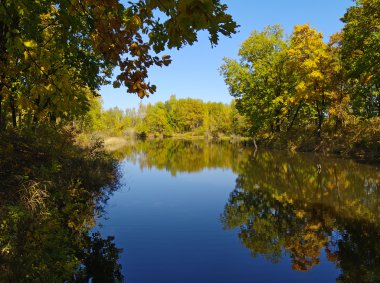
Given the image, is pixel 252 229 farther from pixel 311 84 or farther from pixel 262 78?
pixel 262 78

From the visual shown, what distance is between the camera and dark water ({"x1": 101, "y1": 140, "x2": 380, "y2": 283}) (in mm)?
7590

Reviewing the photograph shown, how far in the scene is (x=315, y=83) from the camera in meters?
33.6

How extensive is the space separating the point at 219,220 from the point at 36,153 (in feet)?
22.5

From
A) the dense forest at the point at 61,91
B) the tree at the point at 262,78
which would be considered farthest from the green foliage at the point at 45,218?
the tree at the point at 262,78

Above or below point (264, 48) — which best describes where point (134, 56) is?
below

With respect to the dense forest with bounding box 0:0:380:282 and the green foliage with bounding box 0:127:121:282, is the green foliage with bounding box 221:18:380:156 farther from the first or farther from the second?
the green foliage with bounding box 0:127:121:282

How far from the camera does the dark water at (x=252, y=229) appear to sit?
299 inches

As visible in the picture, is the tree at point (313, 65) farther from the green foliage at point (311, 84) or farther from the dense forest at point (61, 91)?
the dense forest at point (61, 91)

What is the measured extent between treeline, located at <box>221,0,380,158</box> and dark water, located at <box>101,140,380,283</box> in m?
10.7

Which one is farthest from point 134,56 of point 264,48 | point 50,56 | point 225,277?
point 264,48

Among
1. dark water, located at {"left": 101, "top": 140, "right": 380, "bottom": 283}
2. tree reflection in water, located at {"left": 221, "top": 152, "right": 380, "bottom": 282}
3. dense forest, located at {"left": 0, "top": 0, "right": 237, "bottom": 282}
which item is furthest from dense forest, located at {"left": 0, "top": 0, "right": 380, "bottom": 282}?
tree reflection in water, located at {"left": 221, "top": 152, "right": 380, "bottom": 282}

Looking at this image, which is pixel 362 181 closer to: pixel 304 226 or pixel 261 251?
pixel 304 226

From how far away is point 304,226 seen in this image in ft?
34.1

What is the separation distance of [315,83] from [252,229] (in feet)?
88.7
